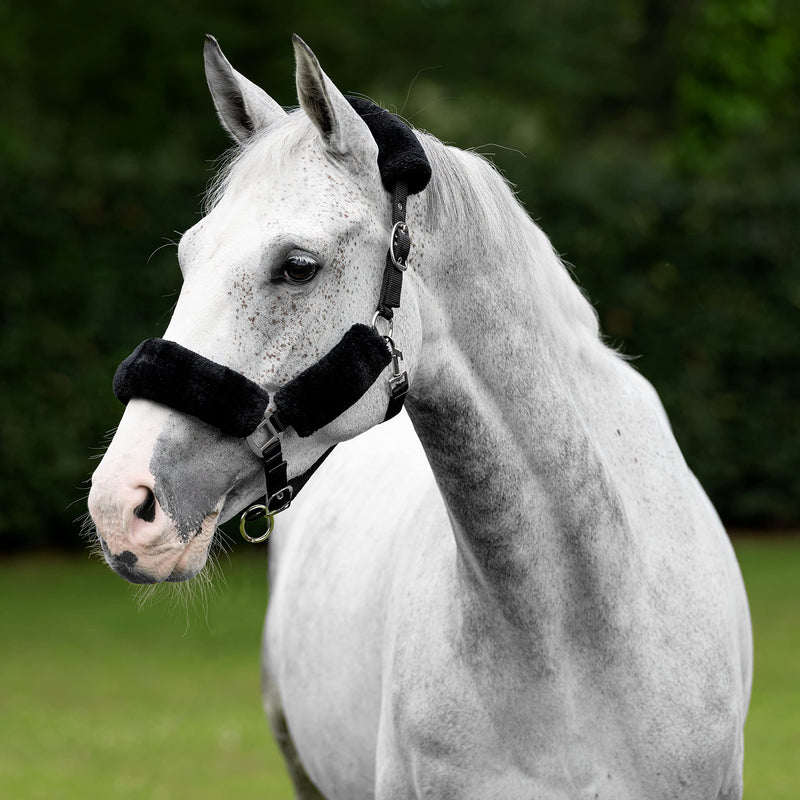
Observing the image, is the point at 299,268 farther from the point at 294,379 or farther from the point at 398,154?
the point at 398,154

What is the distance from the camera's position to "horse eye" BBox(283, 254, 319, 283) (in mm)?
2160

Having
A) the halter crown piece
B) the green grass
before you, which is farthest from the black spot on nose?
the green grass

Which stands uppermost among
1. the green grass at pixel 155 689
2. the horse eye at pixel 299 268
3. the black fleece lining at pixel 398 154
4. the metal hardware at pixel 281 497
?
the black fleece lining at pixel 398 154

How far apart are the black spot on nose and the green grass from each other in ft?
7.87

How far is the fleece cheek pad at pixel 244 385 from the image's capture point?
2080mm

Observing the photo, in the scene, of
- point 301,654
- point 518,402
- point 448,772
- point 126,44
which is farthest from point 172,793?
point 126,44

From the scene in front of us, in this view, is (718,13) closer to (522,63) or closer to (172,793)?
(522,63)

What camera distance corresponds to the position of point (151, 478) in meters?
2.02

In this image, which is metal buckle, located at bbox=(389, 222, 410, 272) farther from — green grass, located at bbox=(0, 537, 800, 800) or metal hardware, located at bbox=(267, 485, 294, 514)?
green grass, located at bbox=(0, 537, 800, 800)

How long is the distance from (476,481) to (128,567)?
0.79 m

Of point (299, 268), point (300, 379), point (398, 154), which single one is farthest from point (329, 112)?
point (300, 379)

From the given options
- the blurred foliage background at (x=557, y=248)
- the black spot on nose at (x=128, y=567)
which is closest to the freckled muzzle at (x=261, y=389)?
Answer: the black spot on nose at (x=128, y=567)

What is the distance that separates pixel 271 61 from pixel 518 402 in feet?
48.7

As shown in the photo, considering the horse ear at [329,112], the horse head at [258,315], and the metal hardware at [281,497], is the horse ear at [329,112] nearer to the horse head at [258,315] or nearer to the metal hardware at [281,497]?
the horse head at [258,315]
